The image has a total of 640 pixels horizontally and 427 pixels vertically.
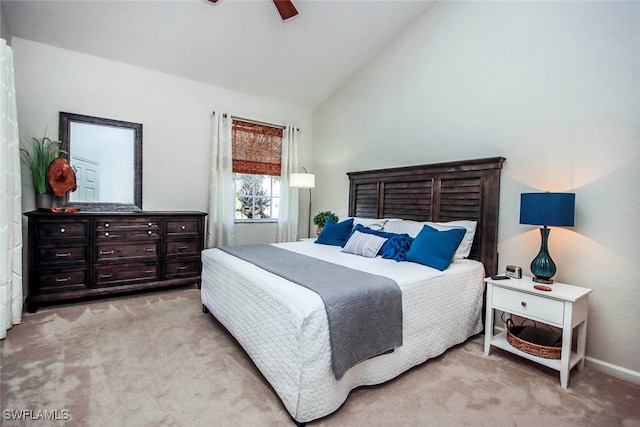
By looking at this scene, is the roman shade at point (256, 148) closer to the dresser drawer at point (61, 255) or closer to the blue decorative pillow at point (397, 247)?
the dresser drawer at point (61, 255)

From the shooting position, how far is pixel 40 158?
311cm

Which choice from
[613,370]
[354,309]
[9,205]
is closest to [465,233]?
[613,370]

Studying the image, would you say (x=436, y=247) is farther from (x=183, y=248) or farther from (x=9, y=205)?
(x=9, y=205)

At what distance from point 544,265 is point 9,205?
13.5 feet

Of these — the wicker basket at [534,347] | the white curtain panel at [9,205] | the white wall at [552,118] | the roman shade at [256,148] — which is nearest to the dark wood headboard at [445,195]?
the white wall at [552,118]

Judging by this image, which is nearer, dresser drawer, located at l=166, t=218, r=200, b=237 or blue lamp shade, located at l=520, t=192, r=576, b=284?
blue lamp shade, located at l=520, t=192, r=576, b=284

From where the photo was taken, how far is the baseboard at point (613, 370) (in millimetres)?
2037

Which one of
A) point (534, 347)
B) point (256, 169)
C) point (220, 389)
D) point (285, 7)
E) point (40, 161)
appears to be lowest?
point (220, 389)

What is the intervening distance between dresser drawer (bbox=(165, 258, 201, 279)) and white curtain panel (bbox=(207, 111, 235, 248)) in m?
0.53

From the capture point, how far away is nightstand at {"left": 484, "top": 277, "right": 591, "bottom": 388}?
1942 mm

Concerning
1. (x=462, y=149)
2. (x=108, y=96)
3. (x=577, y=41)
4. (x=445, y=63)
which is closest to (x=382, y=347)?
(x=462, y=149)

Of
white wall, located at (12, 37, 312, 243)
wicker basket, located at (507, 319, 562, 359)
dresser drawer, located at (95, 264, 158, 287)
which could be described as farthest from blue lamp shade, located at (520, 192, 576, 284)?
dresser drawer, located at (95, 264, 158, 287)

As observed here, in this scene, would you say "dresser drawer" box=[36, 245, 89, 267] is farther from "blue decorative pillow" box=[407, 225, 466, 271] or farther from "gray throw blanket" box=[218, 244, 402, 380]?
"blue decorative pillow" box=[407, 225, 466, 271]

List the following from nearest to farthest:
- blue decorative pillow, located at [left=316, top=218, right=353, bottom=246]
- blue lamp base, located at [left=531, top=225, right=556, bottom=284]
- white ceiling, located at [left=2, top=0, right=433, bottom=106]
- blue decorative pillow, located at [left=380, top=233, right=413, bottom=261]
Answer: blue lamp base, located at [left=531, top=225, right=556, bottom=284] < blue decorative pillow, located at [left=380, top=233, right=413, bottom=261] < white ceiling, located at [left=2, top=0, right=433, bottom=106] < blue decorative pillow, located at [left=316, top=218, right=353, bottom=246]
